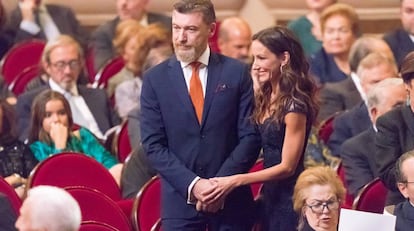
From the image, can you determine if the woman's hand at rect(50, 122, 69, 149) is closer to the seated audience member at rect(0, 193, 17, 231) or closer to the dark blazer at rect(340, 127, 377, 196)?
the dark blazer at rect(340, 127, 377, 196)

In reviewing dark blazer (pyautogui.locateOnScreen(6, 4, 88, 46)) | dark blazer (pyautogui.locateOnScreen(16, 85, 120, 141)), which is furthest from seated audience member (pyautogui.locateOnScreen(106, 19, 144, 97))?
dark blazer (pyautogui.locateOnScreen(6, 4, 88, 46))

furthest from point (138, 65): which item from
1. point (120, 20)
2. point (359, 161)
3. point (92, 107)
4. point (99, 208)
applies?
point (99, 208)

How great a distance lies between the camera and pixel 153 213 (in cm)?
536

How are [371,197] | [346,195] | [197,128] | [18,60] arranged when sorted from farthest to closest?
[18,60] → [346,195] → [371,197] → [197,128]

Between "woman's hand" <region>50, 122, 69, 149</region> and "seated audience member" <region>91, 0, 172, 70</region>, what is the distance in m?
2.17

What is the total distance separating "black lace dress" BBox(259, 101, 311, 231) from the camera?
4.77 m

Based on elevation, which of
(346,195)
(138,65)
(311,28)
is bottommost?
(346,195)

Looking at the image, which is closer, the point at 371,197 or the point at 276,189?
the point at 276,189

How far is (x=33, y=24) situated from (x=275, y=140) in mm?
4109

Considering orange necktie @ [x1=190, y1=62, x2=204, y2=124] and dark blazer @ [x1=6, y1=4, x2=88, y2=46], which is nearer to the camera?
→ orange necktie @ [x1=190, y1=62, x2=204, y2=124]

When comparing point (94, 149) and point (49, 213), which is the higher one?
point (49, 213)

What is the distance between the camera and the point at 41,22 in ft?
28.5

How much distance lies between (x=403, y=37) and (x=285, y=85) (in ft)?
10.1

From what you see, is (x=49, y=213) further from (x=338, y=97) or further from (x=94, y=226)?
(x=338, y=97)
